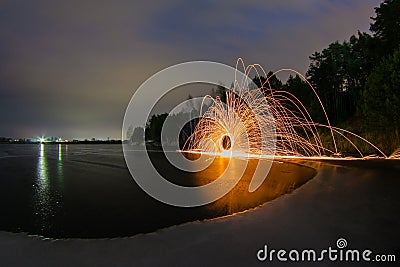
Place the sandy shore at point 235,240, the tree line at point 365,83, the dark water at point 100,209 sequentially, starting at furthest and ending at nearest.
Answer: the tree line at point 365,83, the dark water at point 100,209, the sandy shore at point 235,240

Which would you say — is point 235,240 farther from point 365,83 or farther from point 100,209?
point 365,83

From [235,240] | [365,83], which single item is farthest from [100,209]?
[365,83]

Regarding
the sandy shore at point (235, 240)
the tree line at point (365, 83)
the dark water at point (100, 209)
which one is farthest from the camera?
the tree line at point (365, 83)

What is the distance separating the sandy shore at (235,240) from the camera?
3.07m

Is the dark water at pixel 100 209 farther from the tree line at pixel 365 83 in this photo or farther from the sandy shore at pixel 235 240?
the tree line at pixel 365 83

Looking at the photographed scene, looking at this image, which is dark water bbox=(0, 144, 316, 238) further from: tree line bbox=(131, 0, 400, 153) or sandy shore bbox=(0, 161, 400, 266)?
tree line bbox=(131, 0, 400, 153)

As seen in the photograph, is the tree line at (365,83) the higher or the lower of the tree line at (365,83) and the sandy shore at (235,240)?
the higher

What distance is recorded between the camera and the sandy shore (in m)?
3.07

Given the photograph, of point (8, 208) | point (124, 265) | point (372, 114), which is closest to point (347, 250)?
point (124, 265)

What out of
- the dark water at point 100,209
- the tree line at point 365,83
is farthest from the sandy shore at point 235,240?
the tree line at point 365,83

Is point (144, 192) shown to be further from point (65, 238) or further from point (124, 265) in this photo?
point (124, 265)

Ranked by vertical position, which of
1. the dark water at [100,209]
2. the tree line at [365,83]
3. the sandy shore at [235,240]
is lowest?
the dark water at [100,209]

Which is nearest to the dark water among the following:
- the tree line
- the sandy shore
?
the sandy shore

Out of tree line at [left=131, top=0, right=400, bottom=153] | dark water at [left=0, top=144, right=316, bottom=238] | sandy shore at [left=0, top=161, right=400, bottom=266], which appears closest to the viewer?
sandy shore at [left=0, top=161, right=400, bottom=266]
